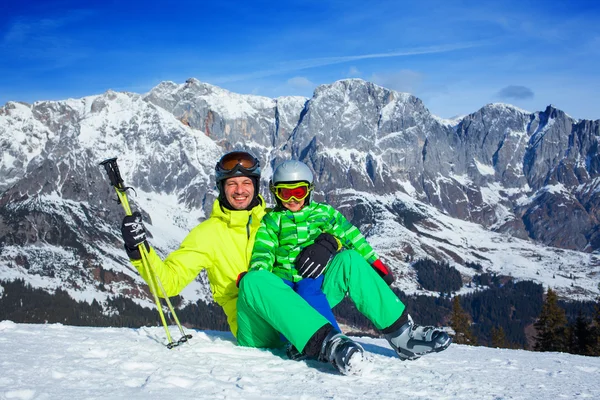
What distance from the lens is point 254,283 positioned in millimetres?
7008

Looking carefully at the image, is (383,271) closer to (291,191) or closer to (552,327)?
(291,191)

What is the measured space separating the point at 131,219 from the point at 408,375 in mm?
4380

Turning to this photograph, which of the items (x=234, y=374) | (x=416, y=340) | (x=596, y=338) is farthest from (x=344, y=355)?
(x=596, y=338)

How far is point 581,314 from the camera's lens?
4022 centimetres

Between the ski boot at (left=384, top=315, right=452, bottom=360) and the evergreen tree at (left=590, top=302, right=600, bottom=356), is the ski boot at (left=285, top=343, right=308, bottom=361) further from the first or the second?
the evergreen tree at (left=590, top=302, right=600, bottom=356)

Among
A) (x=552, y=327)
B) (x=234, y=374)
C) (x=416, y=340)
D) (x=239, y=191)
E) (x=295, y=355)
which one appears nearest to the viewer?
(x=234, y=374)

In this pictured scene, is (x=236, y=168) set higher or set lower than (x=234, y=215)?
higher

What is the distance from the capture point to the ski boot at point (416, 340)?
7.13 m

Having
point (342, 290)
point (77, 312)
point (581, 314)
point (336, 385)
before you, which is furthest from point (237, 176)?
point (77, 312)

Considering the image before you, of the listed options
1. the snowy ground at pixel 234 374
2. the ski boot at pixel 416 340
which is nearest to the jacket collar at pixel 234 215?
the snowy ground at pixel 234 374

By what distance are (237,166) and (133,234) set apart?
6.74ft

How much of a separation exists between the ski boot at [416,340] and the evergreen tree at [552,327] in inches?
1462

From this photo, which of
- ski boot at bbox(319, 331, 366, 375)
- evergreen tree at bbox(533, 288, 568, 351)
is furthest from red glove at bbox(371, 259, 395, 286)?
evergreen tree at bbox(533, 288, 568, 351)

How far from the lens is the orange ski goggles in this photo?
8.21m
